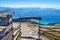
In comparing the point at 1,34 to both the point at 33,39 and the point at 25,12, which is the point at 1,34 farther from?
the point at 25,12

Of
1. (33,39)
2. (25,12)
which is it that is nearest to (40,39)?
(33,39)

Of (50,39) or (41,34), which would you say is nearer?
(50,39)

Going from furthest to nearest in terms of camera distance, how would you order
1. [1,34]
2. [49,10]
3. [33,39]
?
1. [49,10]
2. [33,39]
3. [1,34]

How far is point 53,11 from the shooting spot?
105 feet

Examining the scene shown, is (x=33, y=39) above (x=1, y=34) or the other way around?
the other way around

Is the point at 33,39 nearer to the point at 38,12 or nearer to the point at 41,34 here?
the point at 41,34

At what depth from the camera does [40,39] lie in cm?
1193

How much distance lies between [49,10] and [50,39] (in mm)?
18814

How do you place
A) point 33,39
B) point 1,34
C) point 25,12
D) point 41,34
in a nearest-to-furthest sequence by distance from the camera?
point 1,34 < point 33,39 < point 41,34 < point 25,12

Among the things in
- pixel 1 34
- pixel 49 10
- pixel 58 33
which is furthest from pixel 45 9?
pixel 1 34

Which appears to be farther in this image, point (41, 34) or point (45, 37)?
point (41, 34)

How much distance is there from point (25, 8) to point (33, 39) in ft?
54.5

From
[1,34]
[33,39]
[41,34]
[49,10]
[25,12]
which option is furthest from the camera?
[49,10]

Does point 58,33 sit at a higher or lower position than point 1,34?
lower
